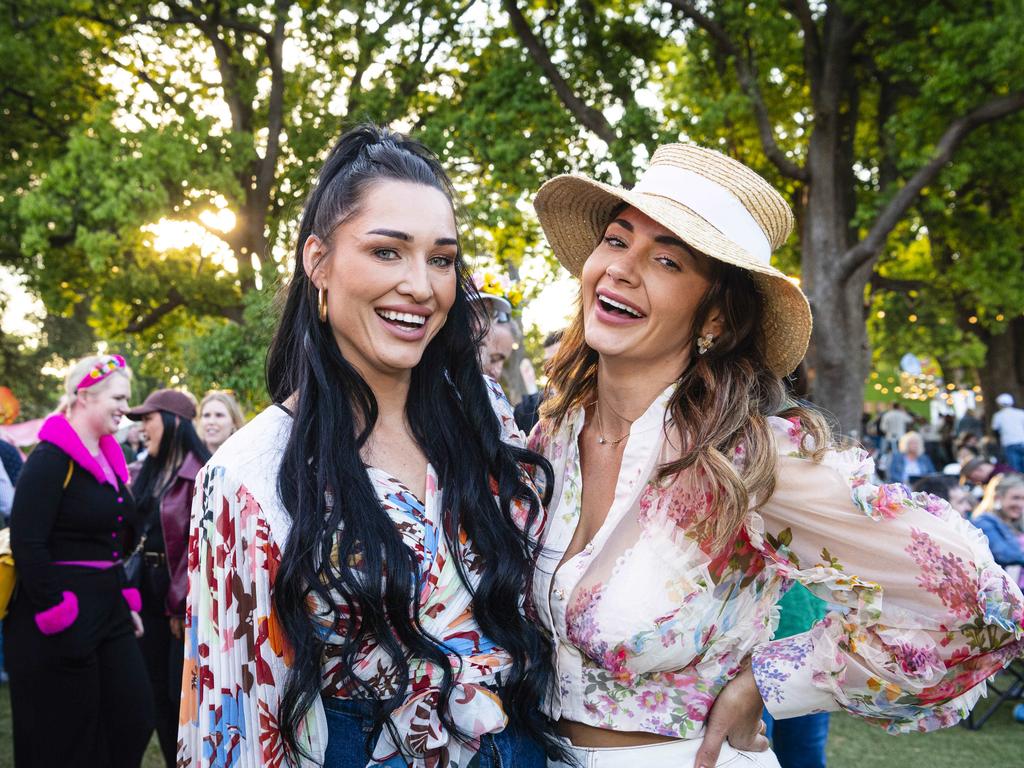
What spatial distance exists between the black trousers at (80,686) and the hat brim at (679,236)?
3014 millimetres

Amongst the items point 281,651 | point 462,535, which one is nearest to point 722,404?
point 462,535

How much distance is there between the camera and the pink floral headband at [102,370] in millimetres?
4531

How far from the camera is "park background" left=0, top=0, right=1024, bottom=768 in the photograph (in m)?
11.9

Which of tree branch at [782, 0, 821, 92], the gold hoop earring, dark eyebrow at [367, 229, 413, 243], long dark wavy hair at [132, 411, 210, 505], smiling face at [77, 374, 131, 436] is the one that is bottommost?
long dark wavy hair at [132, 411, 210, 505]

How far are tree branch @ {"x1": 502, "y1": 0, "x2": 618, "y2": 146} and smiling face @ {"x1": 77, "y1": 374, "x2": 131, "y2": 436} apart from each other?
874 centimetres

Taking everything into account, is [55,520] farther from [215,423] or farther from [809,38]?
[809,38]

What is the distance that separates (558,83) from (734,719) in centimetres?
1151

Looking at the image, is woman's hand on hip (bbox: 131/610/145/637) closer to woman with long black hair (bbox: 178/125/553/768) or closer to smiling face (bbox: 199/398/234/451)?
smiling face (bbox: 199/398/234/451)

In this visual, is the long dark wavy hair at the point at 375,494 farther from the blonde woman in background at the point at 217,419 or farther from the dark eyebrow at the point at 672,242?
the blonde woman in background at the point at 217,419

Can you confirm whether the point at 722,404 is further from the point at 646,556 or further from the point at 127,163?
the point at 127,163

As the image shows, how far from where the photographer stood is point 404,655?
1.91 metres

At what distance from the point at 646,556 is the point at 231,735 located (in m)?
1.00

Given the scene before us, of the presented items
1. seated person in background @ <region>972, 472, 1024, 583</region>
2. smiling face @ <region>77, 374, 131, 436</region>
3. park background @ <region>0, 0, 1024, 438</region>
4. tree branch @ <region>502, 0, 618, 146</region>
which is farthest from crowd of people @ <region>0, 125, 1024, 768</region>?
tree branch @ <region>502, 0, 618, 146</region>

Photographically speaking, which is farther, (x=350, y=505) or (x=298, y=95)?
(x=298, y=95)
